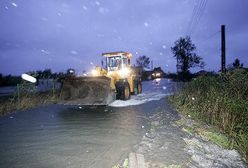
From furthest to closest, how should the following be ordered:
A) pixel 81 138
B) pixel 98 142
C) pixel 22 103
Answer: pixel 22 103
pixel 81 138
pixel 98 142

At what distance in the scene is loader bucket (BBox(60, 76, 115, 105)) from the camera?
16.2 meters

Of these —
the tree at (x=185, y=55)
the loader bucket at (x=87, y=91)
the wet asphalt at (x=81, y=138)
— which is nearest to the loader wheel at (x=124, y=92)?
the loader bucket at (x=87, y=91)

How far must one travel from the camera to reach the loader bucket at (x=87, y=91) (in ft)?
53.1

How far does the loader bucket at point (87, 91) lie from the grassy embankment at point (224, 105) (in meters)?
3.99

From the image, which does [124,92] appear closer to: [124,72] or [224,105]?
[124,72]

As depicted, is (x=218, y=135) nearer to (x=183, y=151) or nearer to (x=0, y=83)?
(x=183, y=151)

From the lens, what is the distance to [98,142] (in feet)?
27.9

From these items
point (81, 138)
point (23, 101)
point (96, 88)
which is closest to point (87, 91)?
point (96, 88)

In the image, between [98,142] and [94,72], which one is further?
[94,72]

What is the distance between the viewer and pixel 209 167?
620 cm

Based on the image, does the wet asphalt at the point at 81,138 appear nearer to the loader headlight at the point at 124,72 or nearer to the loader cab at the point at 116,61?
the loader headlight at the point at 124,72

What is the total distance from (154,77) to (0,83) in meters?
38.6

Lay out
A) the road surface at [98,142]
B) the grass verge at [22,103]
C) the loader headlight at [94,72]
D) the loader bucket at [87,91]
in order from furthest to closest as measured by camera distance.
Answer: the loader headlight at [94,72], the loader bucket at [87,91], the grass verge at [22,103], the road surface at [98,142]

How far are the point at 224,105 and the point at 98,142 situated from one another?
15.8 feet
